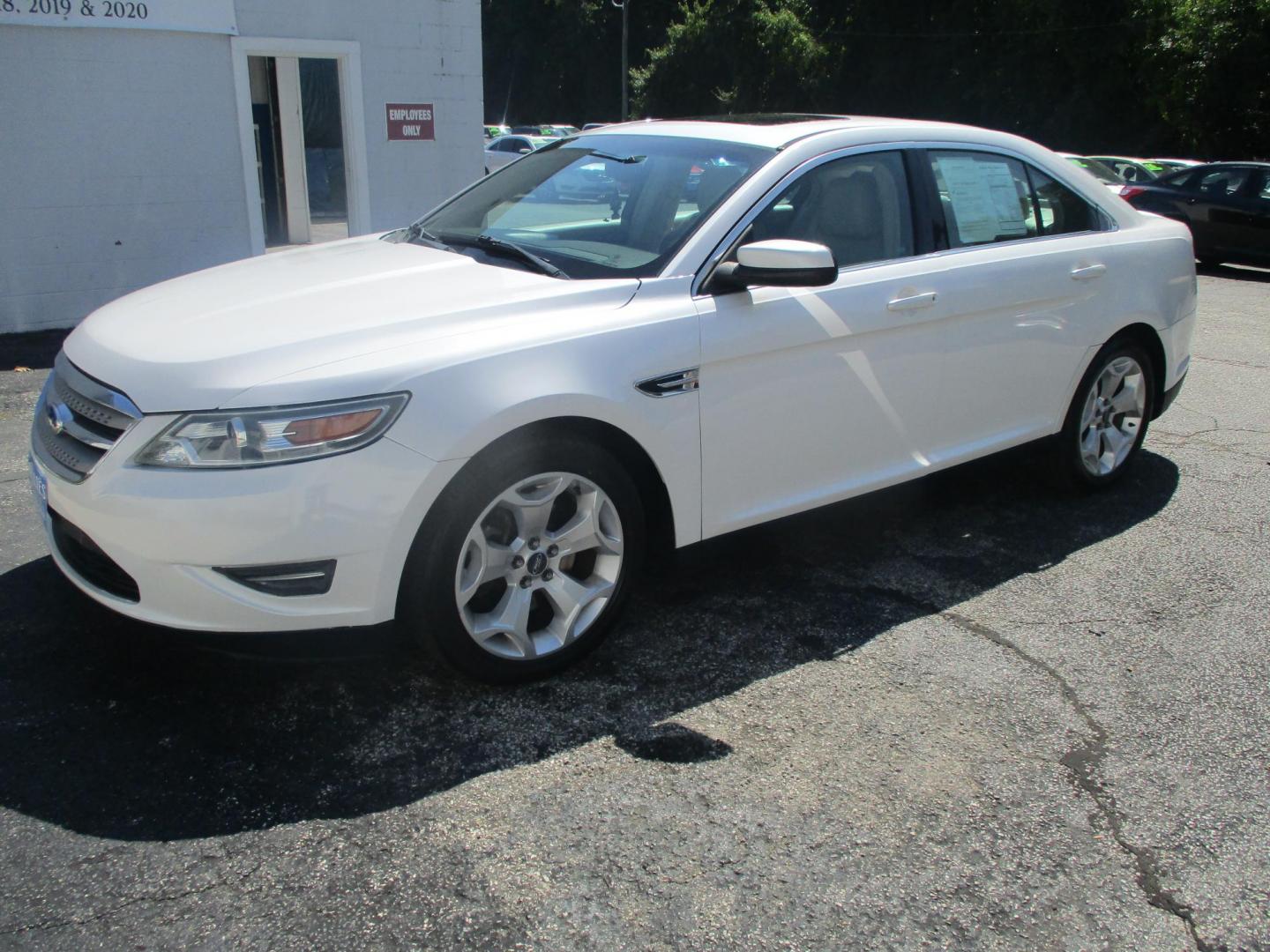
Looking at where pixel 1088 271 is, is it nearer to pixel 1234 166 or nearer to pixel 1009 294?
pixel 1009 294

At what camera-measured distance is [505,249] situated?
3850 millimetres

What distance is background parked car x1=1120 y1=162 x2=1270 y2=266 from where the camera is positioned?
14.4 metres

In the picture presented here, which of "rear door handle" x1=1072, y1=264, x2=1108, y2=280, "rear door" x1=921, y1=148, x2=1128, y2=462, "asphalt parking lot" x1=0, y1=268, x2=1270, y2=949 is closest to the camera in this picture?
"asphalt parking lot" x1=0, y1=268, x2=1270, y2=949

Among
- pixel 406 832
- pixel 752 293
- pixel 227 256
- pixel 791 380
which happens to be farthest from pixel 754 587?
pixel 227 256

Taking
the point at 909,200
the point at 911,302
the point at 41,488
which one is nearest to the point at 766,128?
the point at 909,200

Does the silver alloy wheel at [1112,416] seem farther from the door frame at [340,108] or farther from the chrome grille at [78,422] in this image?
the door frame at [340,108]

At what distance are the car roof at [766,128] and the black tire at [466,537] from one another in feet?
4.79

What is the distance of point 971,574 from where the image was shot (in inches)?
174

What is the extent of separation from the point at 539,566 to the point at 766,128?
6.48 feet

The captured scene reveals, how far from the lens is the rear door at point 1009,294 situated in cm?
434

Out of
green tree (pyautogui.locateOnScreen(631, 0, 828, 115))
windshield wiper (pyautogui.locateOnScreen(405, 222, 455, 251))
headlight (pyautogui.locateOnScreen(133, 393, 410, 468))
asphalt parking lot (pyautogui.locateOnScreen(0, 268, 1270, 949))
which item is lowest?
asphalt parking lot (pyautogui.locateOnScreen(0, 268, 1270, 949))

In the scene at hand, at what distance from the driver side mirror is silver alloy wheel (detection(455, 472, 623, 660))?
838mm

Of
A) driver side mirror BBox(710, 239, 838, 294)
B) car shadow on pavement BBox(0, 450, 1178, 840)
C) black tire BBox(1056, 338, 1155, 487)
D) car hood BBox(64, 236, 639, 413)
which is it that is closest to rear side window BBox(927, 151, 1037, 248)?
black tire BBox(1056, 338, 1155, 487)

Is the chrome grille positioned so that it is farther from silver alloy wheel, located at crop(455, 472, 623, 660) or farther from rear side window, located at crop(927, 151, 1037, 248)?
rear side window, located at crop(927, 151, 1037, 248)
